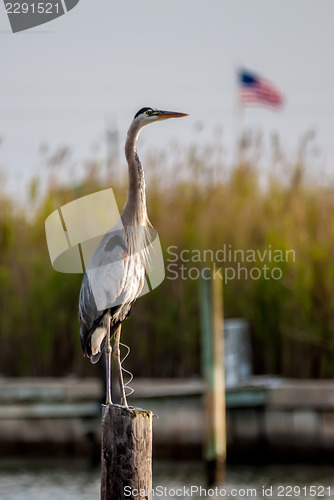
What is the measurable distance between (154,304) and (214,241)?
115 cm

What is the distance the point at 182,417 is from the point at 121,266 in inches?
212

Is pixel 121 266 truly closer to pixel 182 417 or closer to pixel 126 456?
pixel 126 456

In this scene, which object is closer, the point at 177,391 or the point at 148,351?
the point at 177,391

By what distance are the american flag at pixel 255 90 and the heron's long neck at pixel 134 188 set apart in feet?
38.2

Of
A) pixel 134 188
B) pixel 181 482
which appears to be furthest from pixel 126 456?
pixel 181 482

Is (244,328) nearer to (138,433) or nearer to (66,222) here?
(66,222)

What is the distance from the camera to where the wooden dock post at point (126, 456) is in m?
4.68

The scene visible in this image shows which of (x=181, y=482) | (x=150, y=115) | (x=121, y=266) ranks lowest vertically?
(x=181, y=482)

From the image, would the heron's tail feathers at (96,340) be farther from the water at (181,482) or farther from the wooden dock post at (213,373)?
the wooden dock post at (213,373)

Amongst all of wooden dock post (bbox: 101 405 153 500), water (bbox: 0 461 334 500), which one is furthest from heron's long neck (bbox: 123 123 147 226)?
water (bbox: 0 461 334 500)

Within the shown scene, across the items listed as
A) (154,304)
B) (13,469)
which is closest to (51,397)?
(13,469)

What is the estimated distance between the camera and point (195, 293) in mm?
11680

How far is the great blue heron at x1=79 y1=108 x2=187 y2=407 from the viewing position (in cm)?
573

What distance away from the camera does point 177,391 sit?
417 inches
